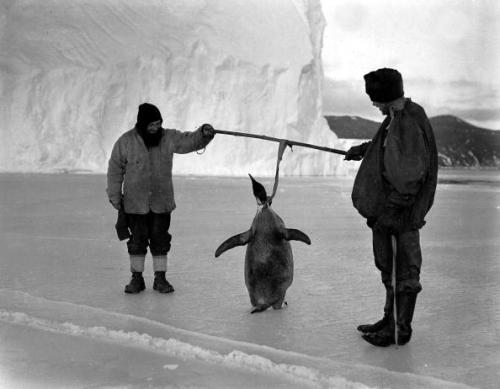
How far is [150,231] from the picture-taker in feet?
12.9

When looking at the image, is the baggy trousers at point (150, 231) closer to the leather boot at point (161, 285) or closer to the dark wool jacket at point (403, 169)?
the leather boot at point (161, 285)

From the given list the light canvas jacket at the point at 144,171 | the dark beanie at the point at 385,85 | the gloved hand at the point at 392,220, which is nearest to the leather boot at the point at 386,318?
the gloved hand at the point at 392,220

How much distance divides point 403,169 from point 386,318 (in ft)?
2.40

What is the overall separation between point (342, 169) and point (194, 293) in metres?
27.8

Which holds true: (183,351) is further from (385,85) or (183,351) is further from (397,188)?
(385,85)

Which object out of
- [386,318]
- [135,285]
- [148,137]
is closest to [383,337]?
[386,318]

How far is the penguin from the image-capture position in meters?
3.32

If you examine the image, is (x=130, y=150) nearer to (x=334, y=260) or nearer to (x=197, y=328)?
(x=197, y=328)

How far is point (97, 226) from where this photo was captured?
7.67 metres

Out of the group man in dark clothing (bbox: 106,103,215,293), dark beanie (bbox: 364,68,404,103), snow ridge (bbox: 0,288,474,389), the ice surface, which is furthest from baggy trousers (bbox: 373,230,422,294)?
man in dark clothing (bbox: 106,103,215,293)

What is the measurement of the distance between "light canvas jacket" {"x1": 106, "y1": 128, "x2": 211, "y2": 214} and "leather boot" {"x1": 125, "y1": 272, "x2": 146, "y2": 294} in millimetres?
424

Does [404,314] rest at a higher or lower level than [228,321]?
higher

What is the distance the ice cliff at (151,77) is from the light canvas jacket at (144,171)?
22803mm

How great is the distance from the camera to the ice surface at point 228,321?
7.66ft
